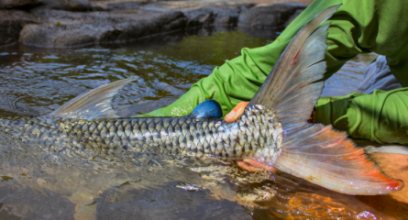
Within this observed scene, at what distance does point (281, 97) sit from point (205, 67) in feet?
10.6

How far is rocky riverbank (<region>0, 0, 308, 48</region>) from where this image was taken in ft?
19.9

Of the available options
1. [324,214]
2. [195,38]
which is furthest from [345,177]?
[195,38]

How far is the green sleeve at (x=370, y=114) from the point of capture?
261cm

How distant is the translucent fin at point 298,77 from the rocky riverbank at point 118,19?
14.2ft

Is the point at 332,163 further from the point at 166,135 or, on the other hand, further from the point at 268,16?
the point at 268,16

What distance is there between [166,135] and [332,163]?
2.52 feet

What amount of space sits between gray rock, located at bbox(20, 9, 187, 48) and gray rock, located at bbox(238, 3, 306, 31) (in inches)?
65.7

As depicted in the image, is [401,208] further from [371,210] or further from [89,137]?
[89,137]

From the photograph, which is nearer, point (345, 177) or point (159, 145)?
point (345, 177)

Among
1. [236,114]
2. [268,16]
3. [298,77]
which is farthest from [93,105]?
[268,16]

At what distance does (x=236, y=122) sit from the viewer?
2.27 m

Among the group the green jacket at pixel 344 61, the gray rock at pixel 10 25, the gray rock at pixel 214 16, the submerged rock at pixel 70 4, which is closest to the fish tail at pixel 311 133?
the green jacket at pixel 344 61

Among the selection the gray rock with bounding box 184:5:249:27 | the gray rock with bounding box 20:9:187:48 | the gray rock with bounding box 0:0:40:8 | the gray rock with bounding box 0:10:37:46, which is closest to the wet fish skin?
the gray rock with bounding box 20:9:187:48

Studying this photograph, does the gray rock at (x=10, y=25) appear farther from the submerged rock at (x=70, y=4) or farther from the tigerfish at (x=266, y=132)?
the tigerfish at (x=266, y=132)
